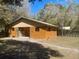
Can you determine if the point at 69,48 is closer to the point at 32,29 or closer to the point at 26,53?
the point at 26,53

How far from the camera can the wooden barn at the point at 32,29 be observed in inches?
1839

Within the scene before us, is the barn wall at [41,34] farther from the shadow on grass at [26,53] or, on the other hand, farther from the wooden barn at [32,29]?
the shadow on grass at [26,53]

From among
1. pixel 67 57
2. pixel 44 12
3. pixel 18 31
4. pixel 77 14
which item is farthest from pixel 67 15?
pixel 67 57

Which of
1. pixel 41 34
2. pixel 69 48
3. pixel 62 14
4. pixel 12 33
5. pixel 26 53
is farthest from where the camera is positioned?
pixel 62 14

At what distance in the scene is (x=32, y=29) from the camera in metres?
47.6

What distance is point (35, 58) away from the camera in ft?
60.3

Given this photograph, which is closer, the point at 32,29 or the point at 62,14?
the point at 32,29

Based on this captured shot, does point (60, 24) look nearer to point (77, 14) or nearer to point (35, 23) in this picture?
point (77, 14)

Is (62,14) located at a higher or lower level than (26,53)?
lower

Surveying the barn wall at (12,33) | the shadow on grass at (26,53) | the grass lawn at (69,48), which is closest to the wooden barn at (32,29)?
the barn wall at (12,33)

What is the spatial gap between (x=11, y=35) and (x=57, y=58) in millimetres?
33668

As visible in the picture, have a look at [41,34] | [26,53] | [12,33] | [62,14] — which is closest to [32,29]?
[41,34]

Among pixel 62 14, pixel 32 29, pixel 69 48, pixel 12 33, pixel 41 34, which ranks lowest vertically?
pixel 12 33

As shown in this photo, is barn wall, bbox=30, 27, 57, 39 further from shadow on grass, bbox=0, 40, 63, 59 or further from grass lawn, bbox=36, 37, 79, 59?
shadow on grass, bbox=0, 40, 63, 59
